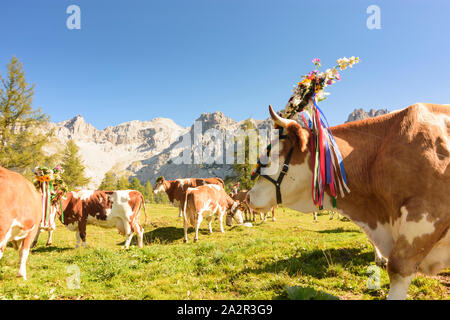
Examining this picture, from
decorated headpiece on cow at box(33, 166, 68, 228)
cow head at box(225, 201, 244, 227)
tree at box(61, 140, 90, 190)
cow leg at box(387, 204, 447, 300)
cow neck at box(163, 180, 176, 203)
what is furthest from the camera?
tree at box(61, 140, 90, 190)

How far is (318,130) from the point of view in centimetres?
278

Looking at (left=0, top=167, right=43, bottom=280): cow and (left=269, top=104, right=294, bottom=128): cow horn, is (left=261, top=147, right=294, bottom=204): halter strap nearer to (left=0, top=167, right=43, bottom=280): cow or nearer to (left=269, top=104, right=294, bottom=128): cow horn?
(left=269, top=104, right=294, bottom=128): cow horn

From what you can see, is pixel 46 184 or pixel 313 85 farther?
pixel 46 184

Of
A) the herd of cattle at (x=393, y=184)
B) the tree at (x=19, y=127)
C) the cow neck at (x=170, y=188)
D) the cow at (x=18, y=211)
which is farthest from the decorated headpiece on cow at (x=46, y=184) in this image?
the tree at (x=19, y=127)

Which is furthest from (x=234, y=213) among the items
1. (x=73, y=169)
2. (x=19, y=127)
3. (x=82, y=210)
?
(x=73, y=169)

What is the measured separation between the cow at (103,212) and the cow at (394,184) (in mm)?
9473

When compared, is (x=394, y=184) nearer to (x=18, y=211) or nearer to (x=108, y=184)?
(x=18, y=211)

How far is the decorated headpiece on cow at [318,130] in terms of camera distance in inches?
106

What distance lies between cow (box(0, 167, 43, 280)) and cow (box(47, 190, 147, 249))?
17.9 feet

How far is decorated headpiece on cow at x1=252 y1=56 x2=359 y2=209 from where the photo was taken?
2697 millimetres

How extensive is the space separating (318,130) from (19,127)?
111 feet
